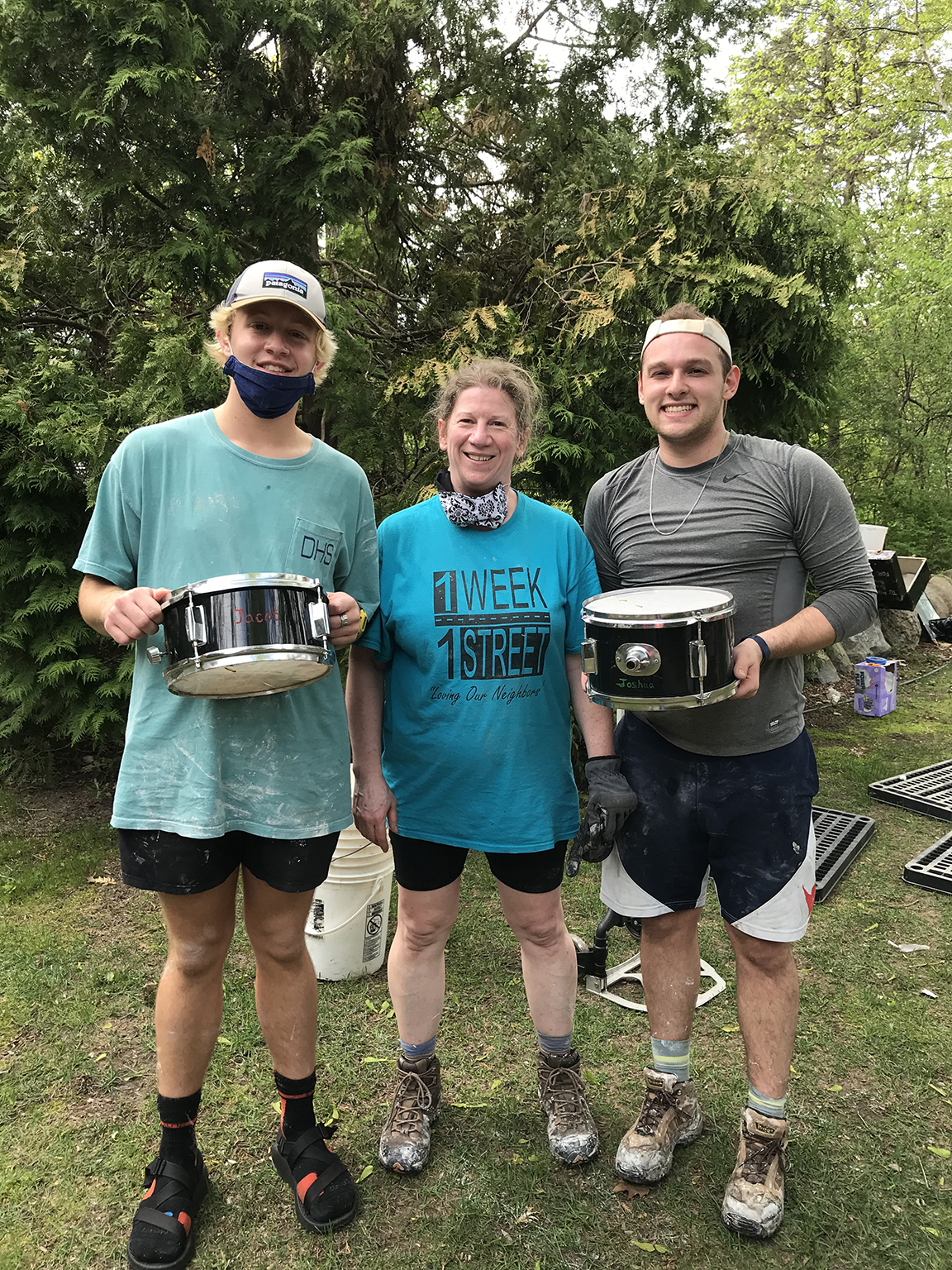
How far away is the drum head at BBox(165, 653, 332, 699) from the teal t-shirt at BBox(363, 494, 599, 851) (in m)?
0.39

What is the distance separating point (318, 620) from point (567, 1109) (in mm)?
1765

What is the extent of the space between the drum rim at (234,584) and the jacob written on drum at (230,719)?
7 centimetres

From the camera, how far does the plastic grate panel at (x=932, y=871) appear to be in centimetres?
436

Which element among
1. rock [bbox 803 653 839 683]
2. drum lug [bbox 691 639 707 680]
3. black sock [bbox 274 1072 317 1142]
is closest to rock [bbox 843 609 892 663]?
rock [bbox 803 653 839 683]

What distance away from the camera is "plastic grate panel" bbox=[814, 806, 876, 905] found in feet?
14.5

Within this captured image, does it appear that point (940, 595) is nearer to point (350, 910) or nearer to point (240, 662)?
point (350, 910)

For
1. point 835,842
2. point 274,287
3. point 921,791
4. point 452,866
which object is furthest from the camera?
point 921,791

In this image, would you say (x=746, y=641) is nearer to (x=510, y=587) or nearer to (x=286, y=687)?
(x=510, y=587)

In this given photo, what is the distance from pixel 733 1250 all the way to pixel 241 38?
19.0ft

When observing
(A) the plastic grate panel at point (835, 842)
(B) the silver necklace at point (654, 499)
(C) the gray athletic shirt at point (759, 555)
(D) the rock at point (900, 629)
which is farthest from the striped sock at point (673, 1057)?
(D) the rock at point (900, 629)

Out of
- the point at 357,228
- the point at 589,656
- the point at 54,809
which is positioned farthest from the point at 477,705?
the point at 357,228

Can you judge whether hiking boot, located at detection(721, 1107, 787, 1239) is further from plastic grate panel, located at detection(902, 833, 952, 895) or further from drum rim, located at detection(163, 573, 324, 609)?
plastic grate panel, located at detection(902, 833, 952, 895)

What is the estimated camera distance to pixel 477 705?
2.39m

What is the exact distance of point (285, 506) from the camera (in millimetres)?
2123
